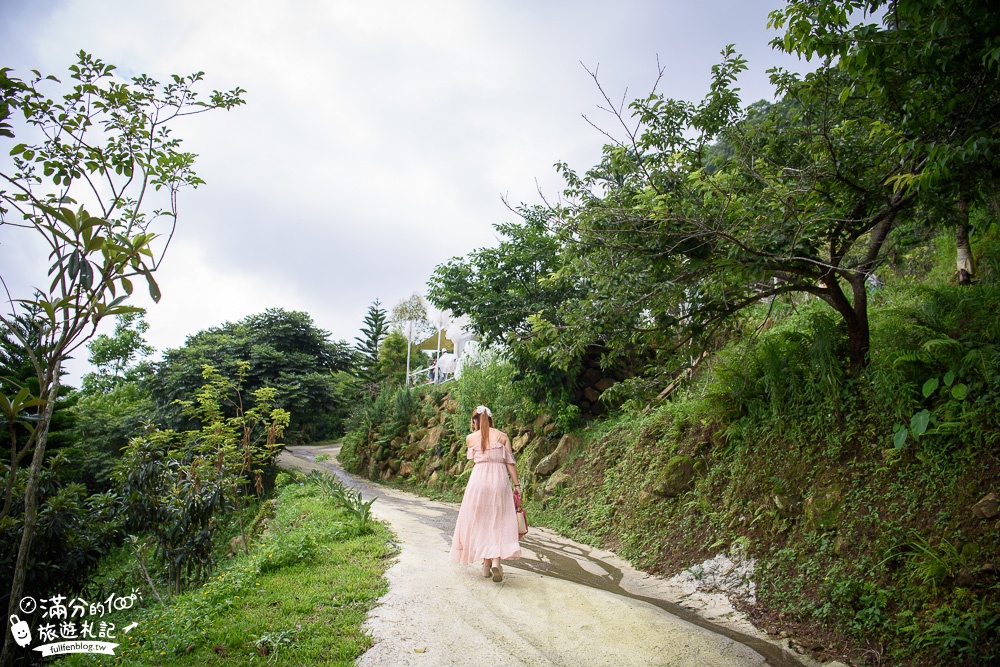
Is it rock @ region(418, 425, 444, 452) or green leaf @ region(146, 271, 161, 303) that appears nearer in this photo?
green leaf @ region(146, 271, 161, 303)

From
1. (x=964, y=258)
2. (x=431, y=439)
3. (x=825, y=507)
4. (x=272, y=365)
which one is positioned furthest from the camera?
(x=272, y=365)

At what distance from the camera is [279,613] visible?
Result: 4258mm

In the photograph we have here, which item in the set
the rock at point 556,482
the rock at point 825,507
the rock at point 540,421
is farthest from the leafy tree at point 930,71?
the rock at point 540,421

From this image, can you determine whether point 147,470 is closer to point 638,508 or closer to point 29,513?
point 29,513

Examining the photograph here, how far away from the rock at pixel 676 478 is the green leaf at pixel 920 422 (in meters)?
2.79

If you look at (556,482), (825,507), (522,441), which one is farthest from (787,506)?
(522,441)

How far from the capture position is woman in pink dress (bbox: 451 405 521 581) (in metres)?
5.30

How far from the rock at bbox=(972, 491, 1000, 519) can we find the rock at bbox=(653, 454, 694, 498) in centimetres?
318

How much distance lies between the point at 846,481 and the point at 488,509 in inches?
132

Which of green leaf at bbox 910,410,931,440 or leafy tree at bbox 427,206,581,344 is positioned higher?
leafy tree at bbox 427,206,581,344

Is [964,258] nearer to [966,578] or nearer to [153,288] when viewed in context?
[966,578]

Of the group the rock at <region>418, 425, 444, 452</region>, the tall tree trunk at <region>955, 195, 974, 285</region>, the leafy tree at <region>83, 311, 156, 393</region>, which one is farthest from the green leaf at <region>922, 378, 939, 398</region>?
the leafy tree at <region>83, 311, 156, 393</region>

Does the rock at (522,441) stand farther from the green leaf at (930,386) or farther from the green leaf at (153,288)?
the green leaf at (153,288)

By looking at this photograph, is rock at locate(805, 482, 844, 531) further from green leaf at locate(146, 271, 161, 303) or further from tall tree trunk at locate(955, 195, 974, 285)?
green leaf at locate(146, 271, 161, 303)
